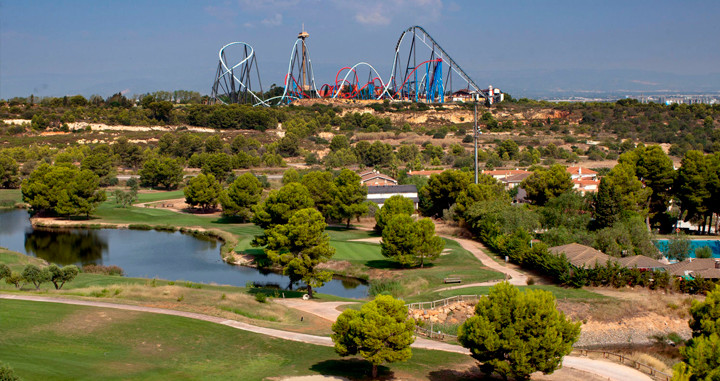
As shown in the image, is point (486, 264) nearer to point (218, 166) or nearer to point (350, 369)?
point (350, 369)

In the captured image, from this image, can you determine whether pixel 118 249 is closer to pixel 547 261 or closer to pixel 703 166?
pixel 547 261

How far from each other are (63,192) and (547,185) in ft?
149

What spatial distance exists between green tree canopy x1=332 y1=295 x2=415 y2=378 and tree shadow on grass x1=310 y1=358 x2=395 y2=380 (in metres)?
1.45

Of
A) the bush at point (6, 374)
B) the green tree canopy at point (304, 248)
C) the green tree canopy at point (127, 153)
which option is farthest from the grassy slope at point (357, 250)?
the bush at point (6, 374)

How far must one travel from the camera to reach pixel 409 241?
1718 inches

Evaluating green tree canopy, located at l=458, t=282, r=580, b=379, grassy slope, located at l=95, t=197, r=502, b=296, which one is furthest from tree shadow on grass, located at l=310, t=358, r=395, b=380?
grassy slope, located at l=95, t=197, r=502, b=296

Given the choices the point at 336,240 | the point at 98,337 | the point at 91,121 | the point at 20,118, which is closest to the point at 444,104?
the point at 91,121

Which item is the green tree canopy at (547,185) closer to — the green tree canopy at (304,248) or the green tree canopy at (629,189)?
the green tree canopy at (629,189)

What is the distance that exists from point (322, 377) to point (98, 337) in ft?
27.6

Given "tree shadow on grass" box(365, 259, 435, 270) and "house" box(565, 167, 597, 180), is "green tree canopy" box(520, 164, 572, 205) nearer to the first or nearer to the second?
"house" box(565, 167, 597, 180)

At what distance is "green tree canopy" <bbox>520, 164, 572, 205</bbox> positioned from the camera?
58.7 m

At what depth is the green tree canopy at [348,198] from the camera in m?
Result: 59.7

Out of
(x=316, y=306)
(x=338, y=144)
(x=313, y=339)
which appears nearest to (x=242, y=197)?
(x=316, y=306)

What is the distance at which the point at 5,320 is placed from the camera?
2381 centimetres
